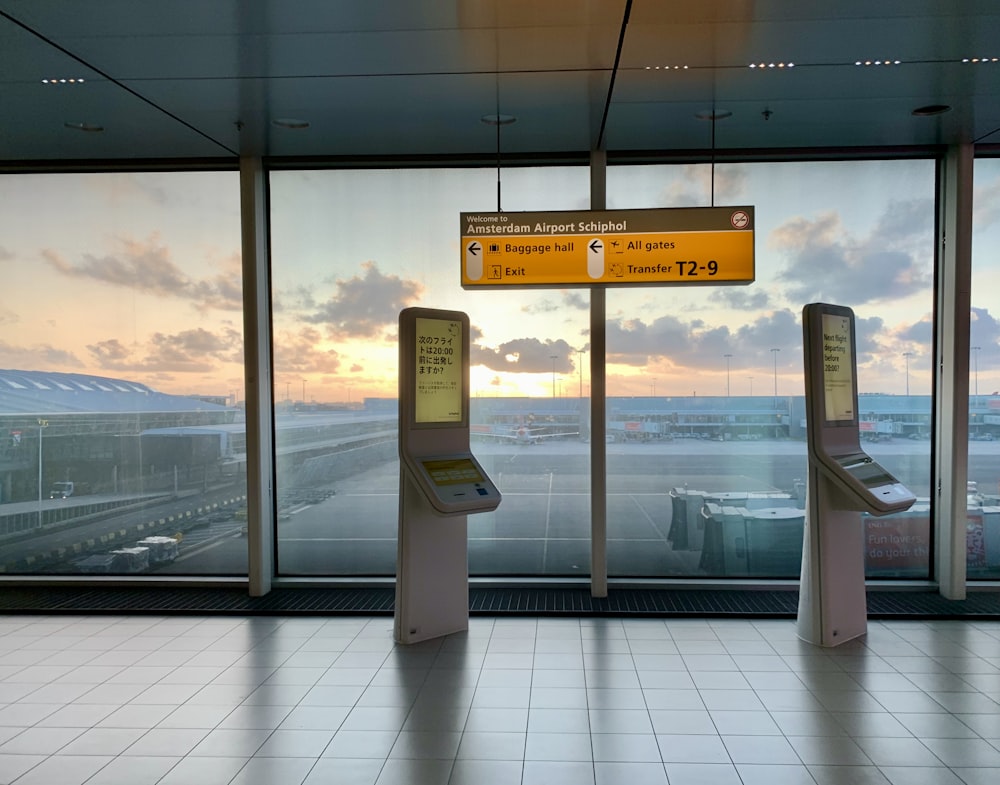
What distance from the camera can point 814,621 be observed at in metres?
4.74

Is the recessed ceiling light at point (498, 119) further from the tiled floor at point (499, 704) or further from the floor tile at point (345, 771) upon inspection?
the floor tile at point (345, 771)

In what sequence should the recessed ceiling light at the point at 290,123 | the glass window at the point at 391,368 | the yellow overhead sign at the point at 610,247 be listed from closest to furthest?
the yellow overhead sign at the point at 610,247 → the recessed ceiling light at the point at 290,123 → the glass window at the point at 391,368

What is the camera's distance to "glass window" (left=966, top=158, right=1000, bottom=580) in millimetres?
5945

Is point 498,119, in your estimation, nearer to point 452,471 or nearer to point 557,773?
point 452,471

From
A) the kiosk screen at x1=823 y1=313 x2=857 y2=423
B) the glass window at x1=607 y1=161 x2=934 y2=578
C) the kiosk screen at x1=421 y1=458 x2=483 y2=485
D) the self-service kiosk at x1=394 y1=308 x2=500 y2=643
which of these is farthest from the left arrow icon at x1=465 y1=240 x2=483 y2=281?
the kiosk screen at x1=823 y1=313 x2=857 y2=423

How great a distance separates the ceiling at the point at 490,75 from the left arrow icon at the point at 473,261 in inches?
37.3

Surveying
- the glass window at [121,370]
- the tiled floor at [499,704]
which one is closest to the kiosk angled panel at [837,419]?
the tiled floor at [499,704]

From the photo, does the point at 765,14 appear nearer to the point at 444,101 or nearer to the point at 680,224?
the point at 680,224

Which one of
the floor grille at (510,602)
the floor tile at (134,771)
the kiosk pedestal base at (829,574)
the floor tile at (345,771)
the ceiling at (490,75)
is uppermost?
the ceiling at (490,75)

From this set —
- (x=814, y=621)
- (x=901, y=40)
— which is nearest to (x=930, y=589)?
(x=814, y=621)

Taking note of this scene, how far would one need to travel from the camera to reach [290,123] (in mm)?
5141

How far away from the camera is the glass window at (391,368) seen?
612cm

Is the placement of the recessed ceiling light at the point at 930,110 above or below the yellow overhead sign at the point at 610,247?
above

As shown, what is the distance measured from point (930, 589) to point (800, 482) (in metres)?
1.30
